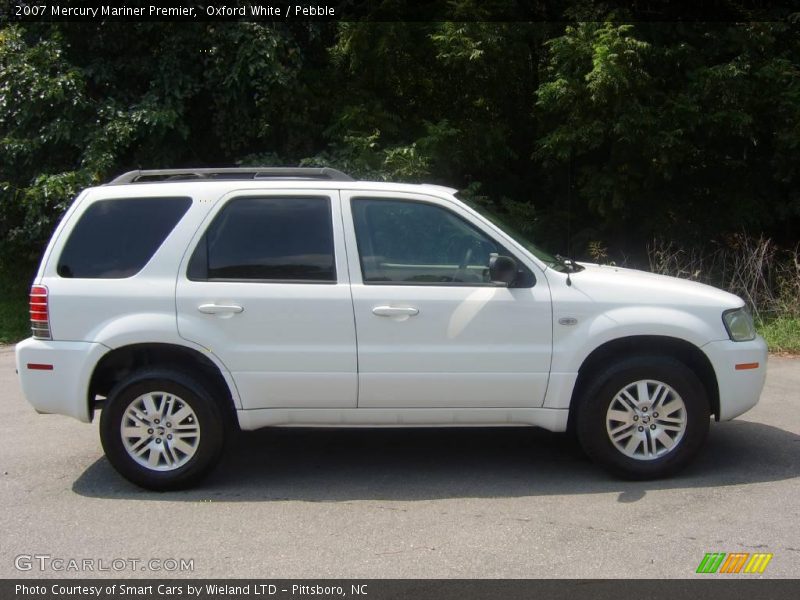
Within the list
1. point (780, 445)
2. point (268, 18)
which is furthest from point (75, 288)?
point (268, 18)

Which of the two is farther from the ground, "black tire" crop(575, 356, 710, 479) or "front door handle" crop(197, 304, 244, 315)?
"front door handle" crop(197, 304, 244, 315)

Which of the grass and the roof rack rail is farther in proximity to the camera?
the grass

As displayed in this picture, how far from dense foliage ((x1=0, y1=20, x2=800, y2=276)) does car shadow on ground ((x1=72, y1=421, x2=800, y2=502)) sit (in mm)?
5478

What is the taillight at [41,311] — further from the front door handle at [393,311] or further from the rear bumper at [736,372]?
the rear bumper at [736,372]

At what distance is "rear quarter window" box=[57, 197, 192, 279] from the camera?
5285 mm

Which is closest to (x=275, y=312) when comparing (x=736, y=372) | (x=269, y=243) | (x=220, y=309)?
(x=220, y=309)

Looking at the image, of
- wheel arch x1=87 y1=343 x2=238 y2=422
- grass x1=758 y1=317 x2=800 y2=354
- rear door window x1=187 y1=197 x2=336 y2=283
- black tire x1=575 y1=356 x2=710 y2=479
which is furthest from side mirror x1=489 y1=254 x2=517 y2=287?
grass x1=758 y1=317 x2=800 y2=354

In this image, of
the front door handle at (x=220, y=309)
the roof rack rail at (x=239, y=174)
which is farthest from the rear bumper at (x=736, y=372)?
the front door handle at (x=220, y=309)

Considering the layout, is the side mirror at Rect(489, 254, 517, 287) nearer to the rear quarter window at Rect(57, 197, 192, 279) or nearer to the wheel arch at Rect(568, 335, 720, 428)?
the wheel arch at Rect(568, 335, 720, 428)

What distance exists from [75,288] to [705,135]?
9.36m

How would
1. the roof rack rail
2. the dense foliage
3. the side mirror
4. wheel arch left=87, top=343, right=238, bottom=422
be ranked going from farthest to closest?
the dense foliage
the roof rack rail
wheel arch left=87, top=343, right=238, bottom=422
the side mirror

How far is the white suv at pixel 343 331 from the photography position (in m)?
5.18

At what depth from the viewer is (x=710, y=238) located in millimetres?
12445

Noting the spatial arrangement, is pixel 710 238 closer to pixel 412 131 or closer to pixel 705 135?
pixel 705 135
